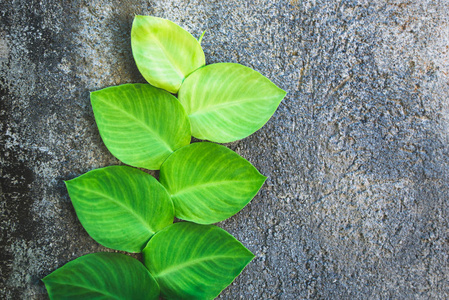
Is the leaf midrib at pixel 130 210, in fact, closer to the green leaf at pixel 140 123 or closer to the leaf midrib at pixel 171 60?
the green leaf at pixel 140 123

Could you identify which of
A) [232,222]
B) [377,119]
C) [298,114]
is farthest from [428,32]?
[232,222]

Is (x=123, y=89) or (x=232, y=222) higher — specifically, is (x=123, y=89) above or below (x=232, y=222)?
above

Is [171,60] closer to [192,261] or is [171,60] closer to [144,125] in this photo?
[144,125]

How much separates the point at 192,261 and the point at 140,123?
0.98ft

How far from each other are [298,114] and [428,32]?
35 cm

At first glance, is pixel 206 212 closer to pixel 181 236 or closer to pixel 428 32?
pixel 181 236

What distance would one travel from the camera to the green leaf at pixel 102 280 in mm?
659

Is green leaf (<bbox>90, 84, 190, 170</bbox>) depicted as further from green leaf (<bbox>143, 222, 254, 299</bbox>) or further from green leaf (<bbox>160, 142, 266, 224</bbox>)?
green leaf (<bbox>143, 222, 254, 299</bbox>)

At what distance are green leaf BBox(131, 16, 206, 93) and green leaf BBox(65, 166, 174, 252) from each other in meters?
0.20

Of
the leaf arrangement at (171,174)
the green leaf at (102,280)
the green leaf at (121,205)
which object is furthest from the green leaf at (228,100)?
the green leaf at (102,280)

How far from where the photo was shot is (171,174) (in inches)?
28.7

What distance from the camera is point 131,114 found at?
71cm

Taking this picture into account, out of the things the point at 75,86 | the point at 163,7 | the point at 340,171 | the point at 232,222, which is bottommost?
the point at 232,222

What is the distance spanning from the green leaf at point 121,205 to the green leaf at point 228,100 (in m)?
0.17
